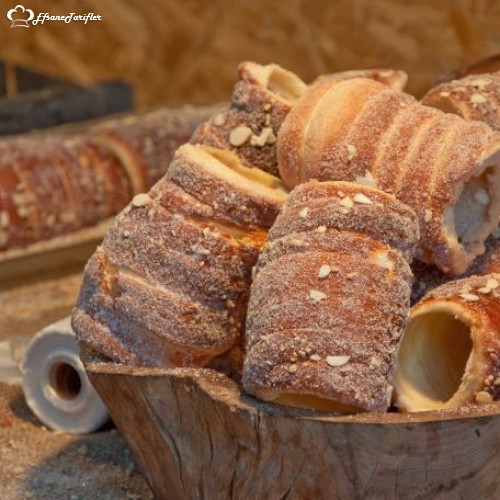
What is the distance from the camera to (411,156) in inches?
46.5

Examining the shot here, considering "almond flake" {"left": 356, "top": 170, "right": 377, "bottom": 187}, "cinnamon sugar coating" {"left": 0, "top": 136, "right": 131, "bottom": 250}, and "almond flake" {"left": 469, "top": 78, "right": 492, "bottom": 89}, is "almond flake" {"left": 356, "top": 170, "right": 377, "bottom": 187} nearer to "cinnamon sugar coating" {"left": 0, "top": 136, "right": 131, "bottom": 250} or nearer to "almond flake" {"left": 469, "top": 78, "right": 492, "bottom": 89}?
"almond flake" {"left": 469, "top": 78, "right": 492, "bottom": 89}

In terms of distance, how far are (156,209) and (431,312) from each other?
1.06 feet

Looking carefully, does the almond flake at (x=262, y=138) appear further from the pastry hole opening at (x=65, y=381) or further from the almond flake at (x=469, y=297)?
the pastry hole opening at (x=65, y=381)

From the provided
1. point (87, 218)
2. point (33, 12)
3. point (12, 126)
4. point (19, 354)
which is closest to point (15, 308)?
point (19, 354)

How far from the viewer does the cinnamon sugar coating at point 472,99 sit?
4.32ft

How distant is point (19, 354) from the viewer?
172cm

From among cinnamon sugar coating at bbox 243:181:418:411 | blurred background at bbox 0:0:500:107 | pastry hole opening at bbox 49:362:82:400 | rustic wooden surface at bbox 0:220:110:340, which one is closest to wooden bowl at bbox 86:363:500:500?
cinnamon sugar coating at bbox 243:181:418:411

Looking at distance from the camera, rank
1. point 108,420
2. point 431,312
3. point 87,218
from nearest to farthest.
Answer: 1. point 431,312
2. point 108,420
3. point 87,218

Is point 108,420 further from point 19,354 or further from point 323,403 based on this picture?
point 323,403

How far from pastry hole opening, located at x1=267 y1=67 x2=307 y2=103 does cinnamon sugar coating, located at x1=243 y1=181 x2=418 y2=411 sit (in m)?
0.31

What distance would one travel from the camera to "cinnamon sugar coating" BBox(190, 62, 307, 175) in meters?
1.31

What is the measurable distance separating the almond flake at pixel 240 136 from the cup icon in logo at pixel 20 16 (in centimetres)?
233

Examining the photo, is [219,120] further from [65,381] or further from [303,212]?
[65,381]

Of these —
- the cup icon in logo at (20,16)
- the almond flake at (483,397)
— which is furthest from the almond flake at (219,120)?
the cup icon in logo at (20,16)
